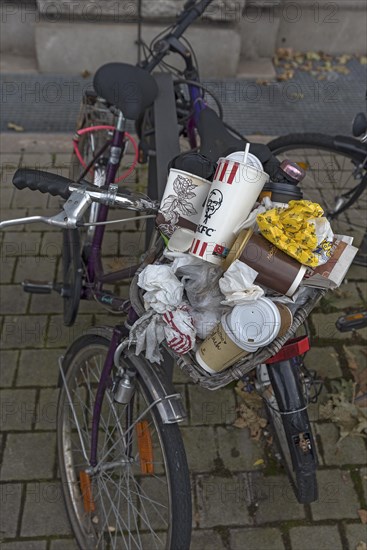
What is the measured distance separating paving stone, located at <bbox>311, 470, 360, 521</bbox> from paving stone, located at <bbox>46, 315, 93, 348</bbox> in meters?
1.65

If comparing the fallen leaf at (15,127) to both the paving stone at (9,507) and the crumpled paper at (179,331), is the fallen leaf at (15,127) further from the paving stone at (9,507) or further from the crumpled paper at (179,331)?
the crumpled paper at (179,331)

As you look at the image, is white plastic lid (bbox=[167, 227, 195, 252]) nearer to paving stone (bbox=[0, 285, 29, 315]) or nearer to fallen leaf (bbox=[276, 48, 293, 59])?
paving stone (bbox=[0, 285, 29, 315])

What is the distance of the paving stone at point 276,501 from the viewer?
8.54 ft

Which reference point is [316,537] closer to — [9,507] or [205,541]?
[205,541]

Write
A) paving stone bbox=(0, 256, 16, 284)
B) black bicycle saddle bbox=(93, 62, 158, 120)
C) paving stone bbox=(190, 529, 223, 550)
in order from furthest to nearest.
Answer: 1. paving stone bbox=(0, 256, 16, 284)
2. paving stone bbox=(190, 529, 223, 550)
3. black bicycle saddle bbox=(93, 62, 158, 120)

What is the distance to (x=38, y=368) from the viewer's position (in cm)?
313

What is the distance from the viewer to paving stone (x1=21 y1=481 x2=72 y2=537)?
2520 millimetres

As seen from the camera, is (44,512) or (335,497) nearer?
(44,512)

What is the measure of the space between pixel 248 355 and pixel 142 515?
1546 millimetres

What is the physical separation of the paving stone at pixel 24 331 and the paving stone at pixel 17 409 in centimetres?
34

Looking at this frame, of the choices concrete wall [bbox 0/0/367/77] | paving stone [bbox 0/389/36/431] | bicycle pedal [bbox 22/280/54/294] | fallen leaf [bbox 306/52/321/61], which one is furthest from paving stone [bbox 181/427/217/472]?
fallen leaf [bbox 306/52/321/61]

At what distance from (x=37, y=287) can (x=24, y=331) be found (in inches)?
12.0

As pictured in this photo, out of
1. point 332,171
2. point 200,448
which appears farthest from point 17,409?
point 332,171

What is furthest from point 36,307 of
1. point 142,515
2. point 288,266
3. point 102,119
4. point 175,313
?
point 288,266
